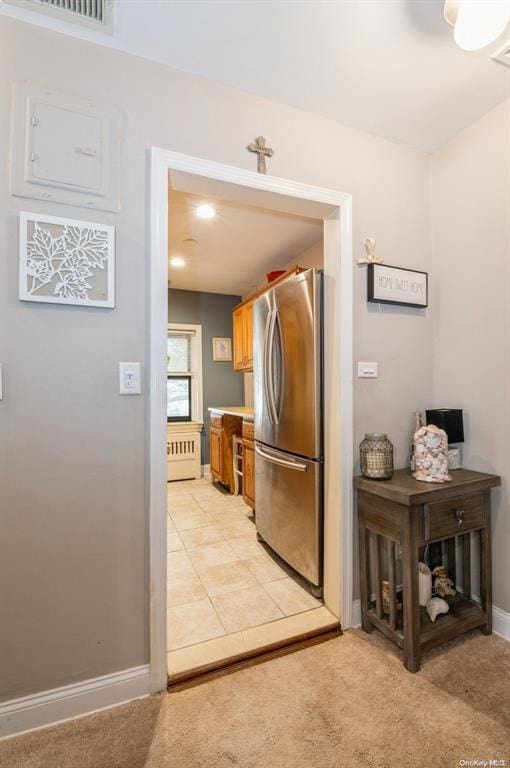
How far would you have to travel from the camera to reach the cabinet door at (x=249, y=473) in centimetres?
327

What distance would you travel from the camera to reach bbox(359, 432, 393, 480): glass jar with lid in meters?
1.74

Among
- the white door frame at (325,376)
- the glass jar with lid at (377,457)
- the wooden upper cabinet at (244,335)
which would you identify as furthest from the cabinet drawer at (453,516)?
the wooden upper cabinet at (244,335)

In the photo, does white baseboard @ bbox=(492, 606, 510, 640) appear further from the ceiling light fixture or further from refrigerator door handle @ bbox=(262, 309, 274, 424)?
the ceiling light fixture

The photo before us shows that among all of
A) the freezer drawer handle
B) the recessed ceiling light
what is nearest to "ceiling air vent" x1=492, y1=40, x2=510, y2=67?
the recessed ceiling light

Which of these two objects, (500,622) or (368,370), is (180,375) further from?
(500,622)

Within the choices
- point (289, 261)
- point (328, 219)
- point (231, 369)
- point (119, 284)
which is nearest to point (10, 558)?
point (119, 284)

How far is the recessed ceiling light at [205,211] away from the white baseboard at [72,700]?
2.67 metres

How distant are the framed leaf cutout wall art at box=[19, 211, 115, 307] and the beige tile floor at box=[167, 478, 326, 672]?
161cm

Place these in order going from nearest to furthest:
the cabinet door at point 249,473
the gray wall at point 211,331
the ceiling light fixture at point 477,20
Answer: the ceiling light fixture at point 477,20 < the cabinet door at point 249,473 < the gray wall at point 211,331

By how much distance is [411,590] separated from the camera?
1505mm

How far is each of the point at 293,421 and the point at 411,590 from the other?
100cm

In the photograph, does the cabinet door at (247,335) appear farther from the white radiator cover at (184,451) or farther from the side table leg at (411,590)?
the side table leg at (411,590)

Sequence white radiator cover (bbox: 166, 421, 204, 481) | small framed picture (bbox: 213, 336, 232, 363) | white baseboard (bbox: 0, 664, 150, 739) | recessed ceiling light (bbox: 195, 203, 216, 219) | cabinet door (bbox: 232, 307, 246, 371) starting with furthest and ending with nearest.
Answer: small framed picture (bbox: 213, 336, 232, 363), white radiator cover (bbox: 166, 421, 204, 481), cabinet door (bbox: 232, 307, 246, 371), recessed ceiling light (bbox: 195, 203, 216, 219), white baseboard (bbox: 0, 664, 150, 739)

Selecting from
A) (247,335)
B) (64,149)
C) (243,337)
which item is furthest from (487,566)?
(243,337)
